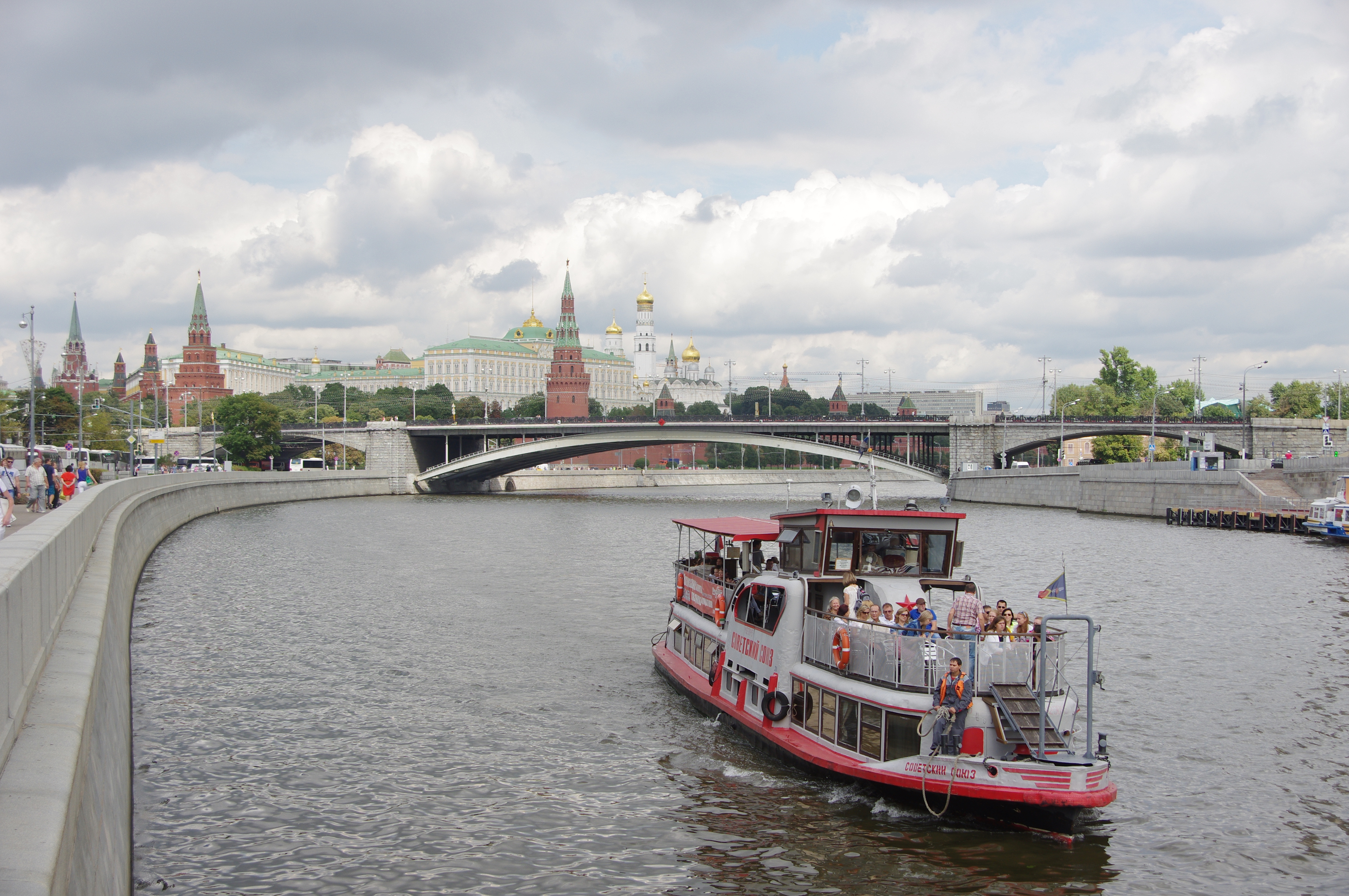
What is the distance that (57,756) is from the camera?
6.92m

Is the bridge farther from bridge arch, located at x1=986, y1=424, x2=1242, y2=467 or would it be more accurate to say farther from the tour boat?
the tour boat

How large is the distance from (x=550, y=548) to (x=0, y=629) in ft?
120

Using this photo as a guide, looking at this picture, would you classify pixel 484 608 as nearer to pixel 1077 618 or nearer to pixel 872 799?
pixel 872 799

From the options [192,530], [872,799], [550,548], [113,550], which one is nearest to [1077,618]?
[872,799]

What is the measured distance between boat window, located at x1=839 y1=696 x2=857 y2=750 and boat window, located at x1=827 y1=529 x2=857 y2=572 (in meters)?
2.32

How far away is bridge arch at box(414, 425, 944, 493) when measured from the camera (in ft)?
260

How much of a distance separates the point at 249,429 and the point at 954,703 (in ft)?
318

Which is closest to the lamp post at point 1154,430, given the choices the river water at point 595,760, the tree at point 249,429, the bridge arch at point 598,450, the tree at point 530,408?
the bridge arch at point 598,450

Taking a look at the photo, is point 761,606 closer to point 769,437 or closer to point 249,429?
point 769,437

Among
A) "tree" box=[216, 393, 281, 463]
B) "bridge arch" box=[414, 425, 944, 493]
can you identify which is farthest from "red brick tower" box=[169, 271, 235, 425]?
"bridge arch" box=[414, 425, 944, 493]

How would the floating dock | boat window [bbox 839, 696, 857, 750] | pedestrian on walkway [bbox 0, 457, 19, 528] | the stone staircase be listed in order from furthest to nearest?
the stone staircase < the floating dock < pedestrian on walkway [bbox 0, 457, 19, 528] < boat window [bbox 839, 696, 857, 750]

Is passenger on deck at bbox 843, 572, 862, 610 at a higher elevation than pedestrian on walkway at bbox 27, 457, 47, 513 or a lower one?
lower

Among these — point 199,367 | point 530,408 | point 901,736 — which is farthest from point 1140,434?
point 199,367

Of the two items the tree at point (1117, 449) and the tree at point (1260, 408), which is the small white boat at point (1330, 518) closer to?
the tree at point (1117, 449)
